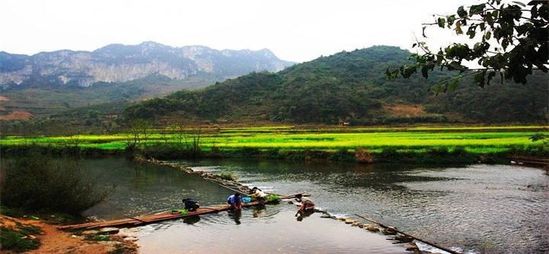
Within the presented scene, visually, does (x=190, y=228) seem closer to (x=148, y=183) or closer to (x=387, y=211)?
(x=387, y=211)

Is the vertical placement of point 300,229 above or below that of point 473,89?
below

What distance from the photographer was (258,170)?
45.2m

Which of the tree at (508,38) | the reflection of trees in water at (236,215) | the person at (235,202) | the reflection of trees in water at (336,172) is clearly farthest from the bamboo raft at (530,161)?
the tree at (508,38)

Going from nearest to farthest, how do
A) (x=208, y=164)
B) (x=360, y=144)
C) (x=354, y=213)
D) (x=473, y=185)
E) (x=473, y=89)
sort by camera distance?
1. (x=354, y=213)
2. (x=473, y=185)
3. (x=208, y=164)
4. (x=360, y=144)
5. (x=473, y=89)

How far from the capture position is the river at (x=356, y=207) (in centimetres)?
1961

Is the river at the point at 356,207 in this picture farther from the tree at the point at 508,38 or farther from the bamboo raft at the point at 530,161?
the tree at the point at 508,38

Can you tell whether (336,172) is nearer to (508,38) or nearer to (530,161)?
(530,161)

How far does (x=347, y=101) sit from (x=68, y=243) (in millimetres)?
95829

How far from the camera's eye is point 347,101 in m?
111

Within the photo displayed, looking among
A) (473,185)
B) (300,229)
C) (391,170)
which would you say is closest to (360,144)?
(391,170)

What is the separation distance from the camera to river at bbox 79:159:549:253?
772 inches

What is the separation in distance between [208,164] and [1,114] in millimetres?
104665

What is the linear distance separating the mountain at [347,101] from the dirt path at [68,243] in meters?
82.7

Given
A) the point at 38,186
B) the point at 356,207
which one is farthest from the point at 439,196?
the point at 38,186
